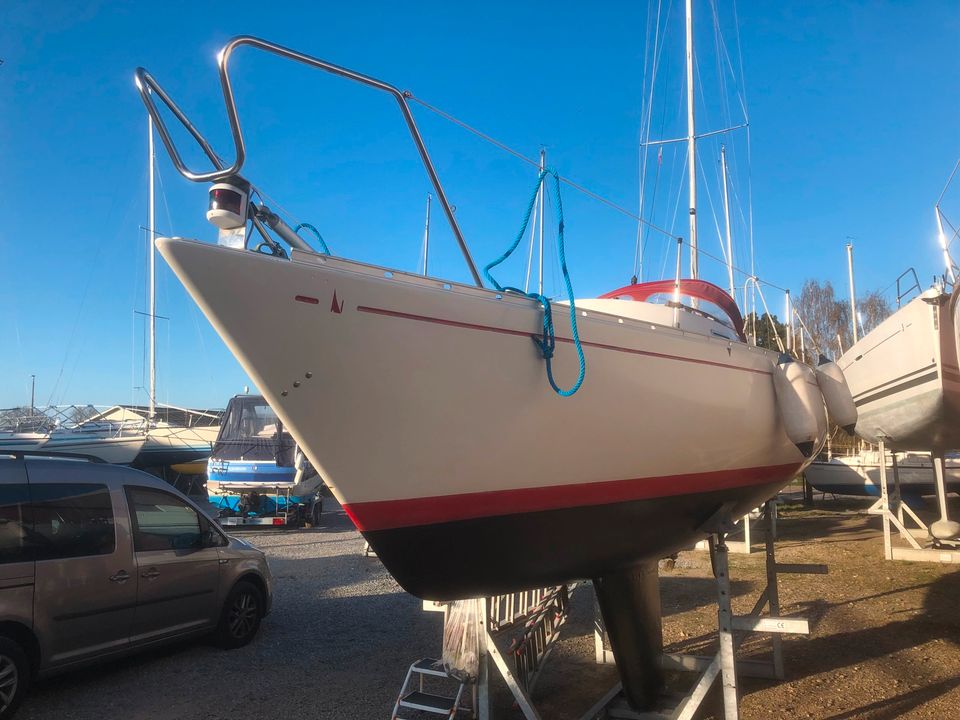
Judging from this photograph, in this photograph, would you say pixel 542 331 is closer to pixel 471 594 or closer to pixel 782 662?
pixel 471 594

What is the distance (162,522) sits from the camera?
17.2ft

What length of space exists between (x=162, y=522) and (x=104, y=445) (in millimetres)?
13384

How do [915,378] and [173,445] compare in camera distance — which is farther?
[173,445]

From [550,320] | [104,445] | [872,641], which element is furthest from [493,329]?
[104,445]

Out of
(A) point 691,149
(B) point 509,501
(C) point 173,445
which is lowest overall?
(B) point 509,501

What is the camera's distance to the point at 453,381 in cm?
258

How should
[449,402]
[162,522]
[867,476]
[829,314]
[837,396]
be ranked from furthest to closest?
[829,314], [867,476], [162,522], [837,396], [449,402]

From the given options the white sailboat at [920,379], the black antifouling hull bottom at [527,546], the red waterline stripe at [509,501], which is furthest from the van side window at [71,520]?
the white sailboat at [920,379]

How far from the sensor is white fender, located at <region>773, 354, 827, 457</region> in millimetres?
4395

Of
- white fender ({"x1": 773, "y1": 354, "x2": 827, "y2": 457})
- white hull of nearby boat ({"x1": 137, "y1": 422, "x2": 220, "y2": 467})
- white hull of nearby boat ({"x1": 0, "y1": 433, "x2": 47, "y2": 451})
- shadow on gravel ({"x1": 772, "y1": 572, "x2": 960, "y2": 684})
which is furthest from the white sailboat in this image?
white hull of nearby boat ({"x1": 0, "y1": 433, "x2": 47, "y2": 451})

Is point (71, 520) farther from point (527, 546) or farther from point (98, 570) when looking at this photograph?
point (527, 546)

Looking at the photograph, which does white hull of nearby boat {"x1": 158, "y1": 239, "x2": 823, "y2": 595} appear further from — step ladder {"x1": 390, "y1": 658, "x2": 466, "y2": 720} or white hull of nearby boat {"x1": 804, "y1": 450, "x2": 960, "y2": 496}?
white hull of nearby boat {"x1": 804, "y1": 450, "x2": 960, "y2": 496}

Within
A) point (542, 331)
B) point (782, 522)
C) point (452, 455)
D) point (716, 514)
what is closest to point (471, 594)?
point (452, 455)

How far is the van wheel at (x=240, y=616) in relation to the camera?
18.2 ft
